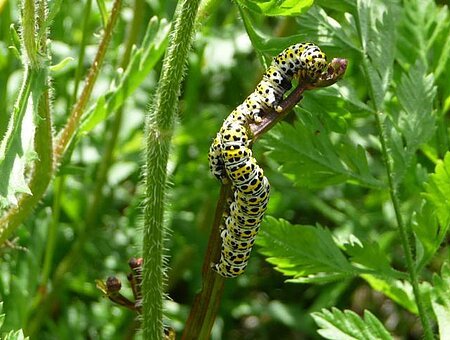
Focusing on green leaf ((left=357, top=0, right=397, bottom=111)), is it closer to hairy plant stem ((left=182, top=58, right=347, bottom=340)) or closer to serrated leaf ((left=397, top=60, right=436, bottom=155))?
serrated leaf ((left=397, top=60, right=436, bottom=155))

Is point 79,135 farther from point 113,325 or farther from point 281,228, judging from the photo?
point 113,325

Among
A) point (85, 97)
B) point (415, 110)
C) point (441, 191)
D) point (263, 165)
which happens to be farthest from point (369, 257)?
point (263, 165)

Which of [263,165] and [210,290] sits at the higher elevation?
[210,290]

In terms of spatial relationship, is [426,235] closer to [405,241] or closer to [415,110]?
[405,241]

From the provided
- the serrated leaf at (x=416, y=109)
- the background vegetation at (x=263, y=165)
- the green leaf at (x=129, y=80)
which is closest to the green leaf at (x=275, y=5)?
the background vegetation at (x=263, y=165)

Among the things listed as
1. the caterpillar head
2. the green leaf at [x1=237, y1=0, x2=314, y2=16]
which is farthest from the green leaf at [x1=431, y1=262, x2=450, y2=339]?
the green leaf at [x1=237, y1=0, x2=314, y2=16]

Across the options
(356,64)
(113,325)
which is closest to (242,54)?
(113,325)
